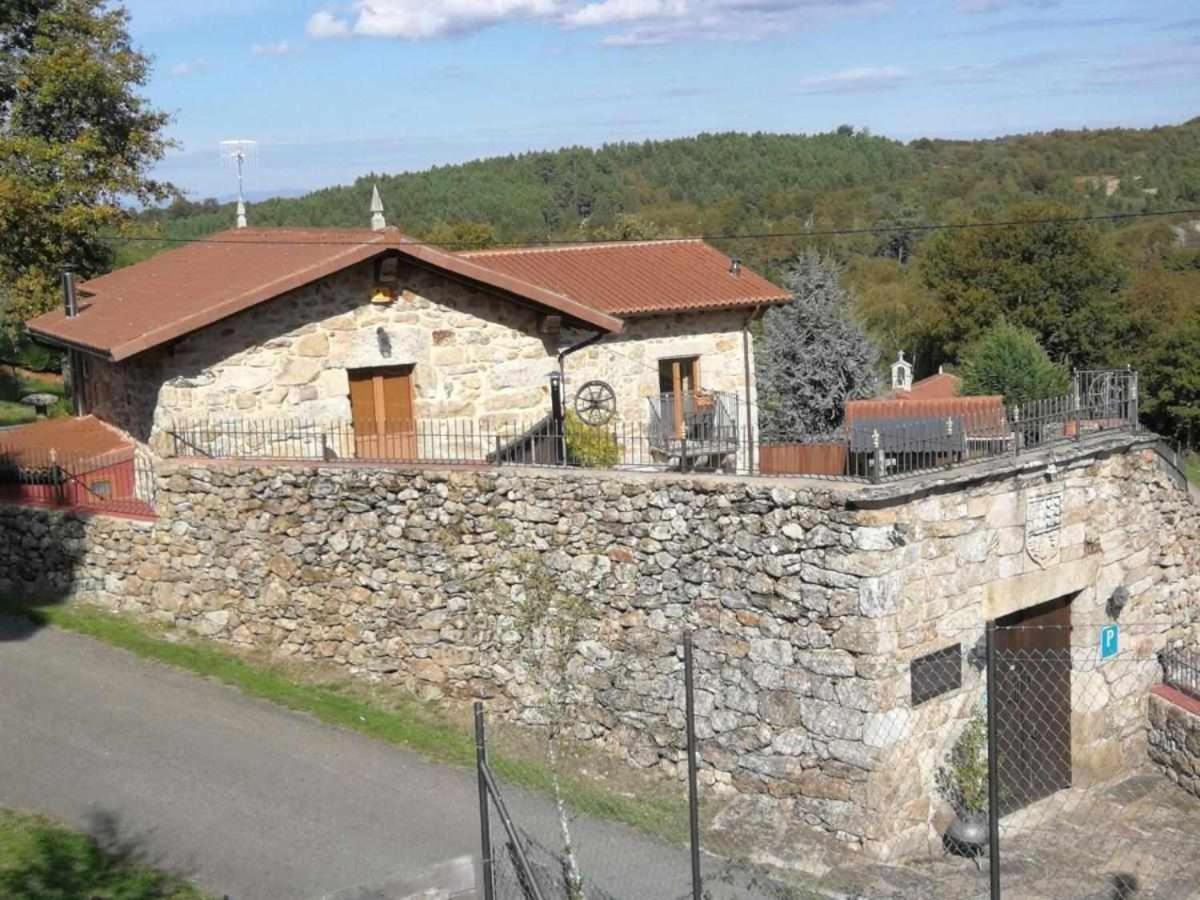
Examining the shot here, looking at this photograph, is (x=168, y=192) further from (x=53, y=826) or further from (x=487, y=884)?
(x=487, y=884)

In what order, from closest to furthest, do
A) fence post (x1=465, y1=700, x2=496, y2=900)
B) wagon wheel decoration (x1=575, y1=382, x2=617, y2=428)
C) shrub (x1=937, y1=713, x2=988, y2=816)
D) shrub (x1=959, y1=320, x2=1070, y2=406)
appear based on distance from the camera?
fence post (x1=465, y1=700, x2=496, y2=900), shrub (x1=937, y1=713, x2=988, y2=816), wagon wheel decoration (x1=575, y1=382, x2=617, y2=428), shrub (x1=959, y1=320, x2=1070, y2=406)

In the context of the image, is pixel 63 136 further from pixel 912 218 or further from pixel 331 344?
pixel 912 218

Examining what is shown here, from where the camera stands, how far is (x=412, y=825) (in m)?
8.91

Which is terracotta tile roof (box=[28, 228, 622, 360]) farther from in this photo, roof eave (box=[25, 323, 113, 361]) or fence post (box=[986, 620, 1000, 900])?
fence post (box=[986, 620, 1000, 900])

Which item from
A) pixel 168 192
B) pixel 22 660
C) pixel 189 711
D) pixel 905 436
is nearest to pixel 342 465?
pixel 189 711

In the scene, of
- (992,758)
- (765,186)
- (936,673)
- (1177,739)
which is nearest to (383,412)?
(936,673)

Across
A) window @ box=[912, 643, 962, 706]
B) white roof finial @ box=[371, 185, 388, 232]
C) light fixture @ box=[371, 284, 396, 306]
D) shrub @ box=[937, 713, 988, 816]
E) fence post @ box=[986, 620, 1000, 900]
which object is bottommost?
shrub @ box=[937, 713, 988, 816]

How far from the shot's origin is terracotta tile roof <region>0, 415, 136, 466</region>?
48.6 ft

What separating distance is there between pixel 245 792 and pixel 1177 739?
809 cm

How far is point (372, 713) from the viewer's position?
11.2m

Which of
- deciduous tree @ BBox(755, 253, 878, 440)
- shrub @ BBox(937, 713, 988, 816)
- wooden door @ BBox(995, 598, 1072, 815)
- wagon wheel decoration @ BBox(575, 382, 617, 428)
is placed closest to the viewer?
shrub @ BBox(937, 713, 988, 816)

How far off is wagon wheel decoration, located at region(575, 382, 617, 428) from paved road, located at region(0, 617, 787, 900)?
8.28m

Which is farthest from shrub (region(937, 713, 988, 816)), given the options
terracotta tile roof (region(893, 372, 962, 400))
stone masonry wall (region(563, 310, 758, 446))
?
terracotta tile roof (region(893, 372, 962, 400))

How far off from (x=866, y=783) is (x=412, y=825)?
3263mm
